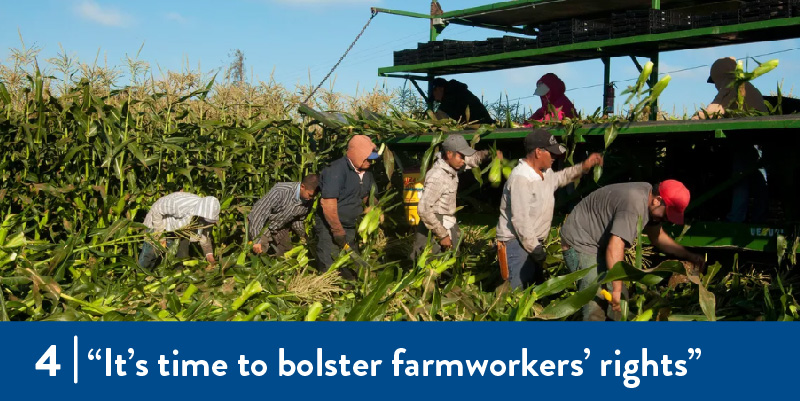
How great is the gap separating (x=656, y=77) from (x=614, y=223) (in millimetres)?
2283

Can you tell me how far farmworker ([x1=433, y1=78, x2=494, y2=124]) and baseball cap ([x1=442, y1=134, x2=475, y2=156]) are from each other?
2.00m

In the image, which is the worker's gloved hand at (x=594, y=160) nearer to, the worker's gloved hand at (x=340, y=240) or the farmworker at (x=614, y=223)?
the farmworker at (x=614, y=223)

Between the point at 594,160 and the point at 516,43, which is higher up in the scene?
the point at 516,43

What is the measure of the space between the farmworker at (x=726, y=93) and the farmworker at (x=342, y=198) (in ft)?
9.20

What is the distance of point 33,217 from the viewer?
22.7 ft

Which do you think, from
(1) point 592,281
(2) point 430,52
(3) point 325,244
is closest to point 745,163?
(1) point 592,281

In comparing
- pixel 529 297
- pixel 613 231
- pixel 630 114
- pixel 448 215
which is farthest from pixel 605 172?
pixel 529 297

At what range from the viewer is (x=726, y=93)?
22.4ft

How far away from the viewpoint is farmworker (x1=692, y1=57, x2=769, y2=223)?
21.0 feet

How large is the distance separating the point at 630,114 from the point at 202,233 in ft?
12.3

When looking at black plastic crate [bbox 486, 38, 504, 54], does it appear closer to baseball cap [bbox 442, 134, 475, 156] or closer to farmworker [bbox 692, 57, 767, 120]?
baseball cap [bbox 442, 134, 475, 156]

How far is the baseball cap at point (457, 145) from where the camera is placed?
670 centimetres

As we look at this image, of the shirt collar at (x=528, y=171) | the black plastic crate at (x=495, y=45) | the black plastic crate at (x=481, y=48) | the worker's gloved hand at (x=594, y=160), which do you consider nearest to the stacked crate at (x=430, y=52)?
the black plastic crate at (x=481, y=48)

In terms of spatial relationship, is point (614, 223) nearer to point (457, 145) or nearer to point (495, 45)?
point (457, 145)
